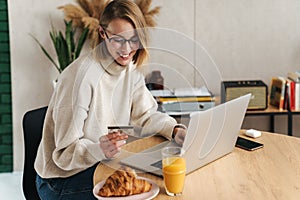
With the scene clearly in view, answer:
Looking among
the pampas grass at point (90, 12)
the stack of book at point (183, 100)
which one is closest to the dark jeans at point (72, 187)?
the stack of book at point (183, 100)

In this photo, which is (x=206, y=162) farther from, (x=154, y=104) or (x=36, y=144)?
(x=36, y=144)

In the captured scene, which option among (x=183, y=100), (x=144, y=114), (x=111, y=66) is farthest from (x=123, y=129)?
(x=183, y=100)

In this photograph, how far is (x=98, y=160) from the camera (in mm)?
1967

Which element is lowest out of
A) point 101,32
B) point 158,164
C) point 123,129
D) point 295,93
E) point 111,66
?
point 158,164

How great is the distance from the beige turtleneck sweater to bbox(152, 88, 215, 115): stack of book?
3.47 feet

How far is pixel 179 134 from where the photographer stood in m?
2.16

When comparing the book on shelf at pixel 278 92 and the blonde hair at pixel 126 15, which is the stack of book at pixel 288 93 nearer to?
the book on shelf at pixel 278 92

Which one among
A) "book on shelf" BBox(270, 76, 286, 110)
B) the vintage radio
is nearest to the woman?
the vintage radio

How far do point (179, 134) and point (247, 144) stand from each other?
29 centimetres

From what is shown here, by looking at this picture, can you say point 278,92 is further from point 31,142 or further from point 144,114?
point 31,142

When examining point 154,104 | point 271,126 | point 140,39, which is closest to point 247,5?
point 271,126

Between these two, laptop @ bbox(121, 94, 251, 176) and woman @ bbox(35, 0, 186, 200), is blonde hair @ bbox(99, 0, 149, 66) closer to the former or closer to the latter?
woman @ bbox(35, 0, 186, 200)

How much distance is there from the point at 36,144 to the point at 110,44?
0.57 meters

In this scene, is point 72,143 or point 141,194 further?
point 72,143
